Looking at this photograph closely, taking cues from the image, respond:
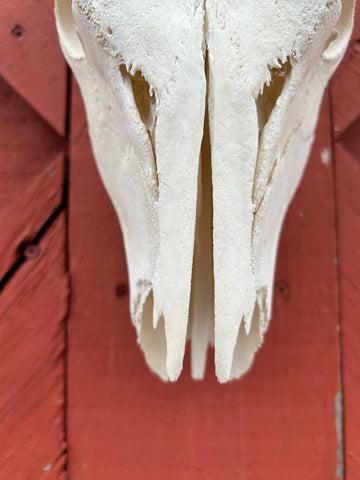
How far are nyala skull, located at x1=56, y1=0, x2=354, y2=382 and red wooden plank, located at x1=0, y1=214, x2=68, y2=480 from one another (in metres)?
0.26

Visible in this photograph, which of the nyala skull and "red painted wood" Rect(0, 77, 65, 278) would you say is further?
"red painted wood" Rect(0, 77, 65, 278)

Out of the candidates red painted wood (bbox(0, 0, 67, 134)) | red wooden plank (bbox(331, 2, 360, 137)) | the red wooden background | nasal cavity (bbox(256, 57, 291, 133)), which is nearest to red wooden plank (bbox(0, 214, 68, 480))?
the red wooden background

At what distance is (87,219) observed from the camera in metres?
0.70

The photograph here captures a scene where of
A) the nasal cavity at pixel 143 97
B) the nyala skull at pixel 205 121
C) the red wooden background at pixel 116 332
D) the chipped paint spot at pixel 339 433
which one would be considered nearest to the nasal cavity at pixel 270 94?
the nyala skull at pixel 205 121

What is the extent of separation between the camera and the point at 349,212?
72 centimetres

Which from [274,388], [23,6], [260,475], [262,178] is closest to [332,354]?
[274,388]

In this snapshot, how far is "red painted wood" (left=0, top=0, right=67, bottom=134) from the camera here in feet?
2.31

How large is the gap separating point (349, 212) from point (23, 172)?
54cm

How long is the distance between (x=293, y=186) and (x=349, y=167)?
0.22 meters

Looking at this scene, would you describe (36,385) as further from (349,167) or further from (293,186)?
(349,167)

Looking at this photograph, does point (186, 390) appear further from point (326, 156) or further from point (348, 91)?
point (348, 91)

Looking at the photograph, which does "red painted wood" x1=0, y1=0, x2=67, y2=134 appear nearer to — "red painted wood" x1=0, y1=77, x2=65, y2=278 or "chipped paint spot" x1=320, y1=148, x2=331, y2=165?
"red painted wood" x1=0, y1=77, x2=65, y2=278

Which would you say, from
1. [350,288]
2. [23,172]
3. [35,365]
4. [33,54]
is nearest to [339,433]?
[350,288]

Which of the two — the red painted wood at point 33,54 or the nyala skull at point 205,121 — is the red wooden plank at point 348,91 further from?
the red painted wood at point 33,54
